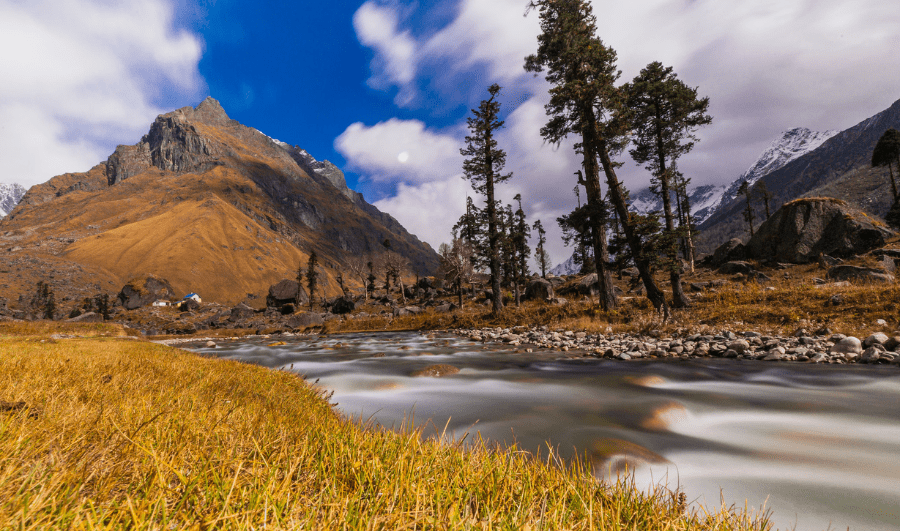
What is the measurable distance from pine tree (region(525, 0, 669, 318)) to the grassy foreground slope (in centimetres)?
1298

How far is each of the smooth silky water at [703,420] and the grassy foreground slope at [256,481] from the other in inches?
37.2

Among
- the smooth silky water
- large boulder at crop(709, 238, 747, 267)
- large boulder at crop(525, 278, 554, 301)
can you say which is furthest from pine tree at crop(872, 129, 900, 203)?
the smooth silky water

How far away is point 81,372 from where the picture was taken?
416 cm

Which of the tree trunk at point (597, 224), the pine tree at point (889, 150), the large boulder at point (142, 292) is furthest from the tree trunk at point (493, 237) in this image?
the large boulder at point (142, 292)

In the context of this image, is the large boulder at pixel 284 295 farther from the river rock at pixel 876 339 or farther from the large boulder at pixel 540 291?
the river rock at pixel 876 339

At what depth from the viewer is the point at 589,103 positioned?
14617mm

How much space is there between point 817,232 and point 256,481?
33410 mm

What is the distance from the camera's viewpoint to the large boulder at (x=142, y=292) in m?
72.6

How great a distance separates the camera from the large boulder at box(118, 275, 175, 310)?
72.6 metres

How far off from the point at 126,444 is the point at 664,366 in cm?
916

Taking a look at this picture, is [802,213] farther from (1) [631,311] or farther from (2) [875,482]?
(2) [875,482]

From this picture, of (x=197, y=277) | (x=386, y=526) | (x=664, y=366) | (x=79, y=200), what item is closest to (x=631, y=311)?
(x=664, y=366)

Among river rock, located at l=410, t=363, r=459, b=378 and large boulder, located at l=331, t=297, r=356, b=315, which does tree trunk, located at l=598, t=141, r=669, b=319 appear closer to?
river rock, located at l=410, t=363, r=459, b=378

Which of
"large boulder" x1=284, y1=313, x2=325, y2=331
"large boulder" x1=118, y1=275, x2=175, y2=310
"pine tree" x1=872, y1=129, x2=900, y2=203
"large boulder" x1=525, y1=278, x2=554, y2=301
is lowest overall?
"large boulder" x1=284, y1=313, x2=325, y2=331
